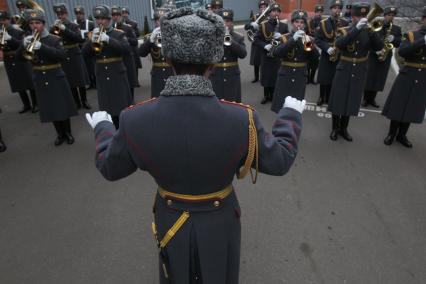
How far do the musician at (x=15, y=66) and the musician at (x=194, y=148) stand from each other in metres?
5.94

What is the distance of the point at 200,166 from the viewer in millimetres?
1546

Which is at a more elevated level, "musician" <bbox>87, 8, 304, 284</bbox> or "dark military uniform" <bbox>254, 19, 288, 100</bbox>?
"musician" <bbox>87, 8, 304, 284</bbox>

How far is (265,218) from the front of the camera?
150 inches

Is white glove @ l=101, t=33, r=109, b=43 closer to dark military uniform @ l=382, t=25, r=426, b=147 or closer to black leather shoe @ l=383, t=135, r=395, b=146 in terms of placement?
dark military uniform @ l=382, t=25, r=426, b=147

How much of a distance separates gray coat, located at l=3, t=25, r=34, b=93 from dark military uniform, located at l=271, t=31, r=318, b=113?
4992 millimetres

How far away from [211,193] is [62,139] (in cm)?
485

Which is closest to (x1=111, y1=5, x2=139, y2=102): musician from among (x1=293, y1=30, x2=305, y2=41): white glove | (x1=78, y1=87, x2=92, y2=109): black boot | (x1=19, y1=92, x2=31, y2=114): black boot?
(x1=78, y1=87, x2=92, y2=109): black boot

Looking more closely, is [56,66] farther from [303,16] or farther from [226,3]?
[226,3]

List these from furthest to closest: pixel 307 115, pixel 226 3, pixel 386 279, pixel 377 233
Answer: pixel 226 3
pixel 307 115
pixel 377 233
pixel 386 279

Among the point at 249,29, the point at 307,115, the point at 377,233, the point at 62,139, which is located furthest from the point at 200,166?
the point at 249,29

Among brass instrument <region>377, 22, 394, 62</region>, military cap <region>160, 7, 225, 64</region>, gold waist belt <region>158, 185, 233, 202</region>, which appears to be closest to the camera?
military cap <region>160, 7, 225, 64</region>

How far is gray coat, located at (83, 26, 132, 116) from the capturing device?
542cm

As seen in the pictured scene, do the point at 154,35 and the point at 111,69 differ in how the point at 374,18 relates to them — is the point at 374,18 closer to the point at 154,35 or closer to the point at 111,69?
the point at 154,35

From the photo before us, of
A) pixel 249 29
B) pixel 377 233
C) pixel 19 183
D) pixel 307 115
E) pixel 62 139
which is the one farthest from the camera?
pixel 249 29
